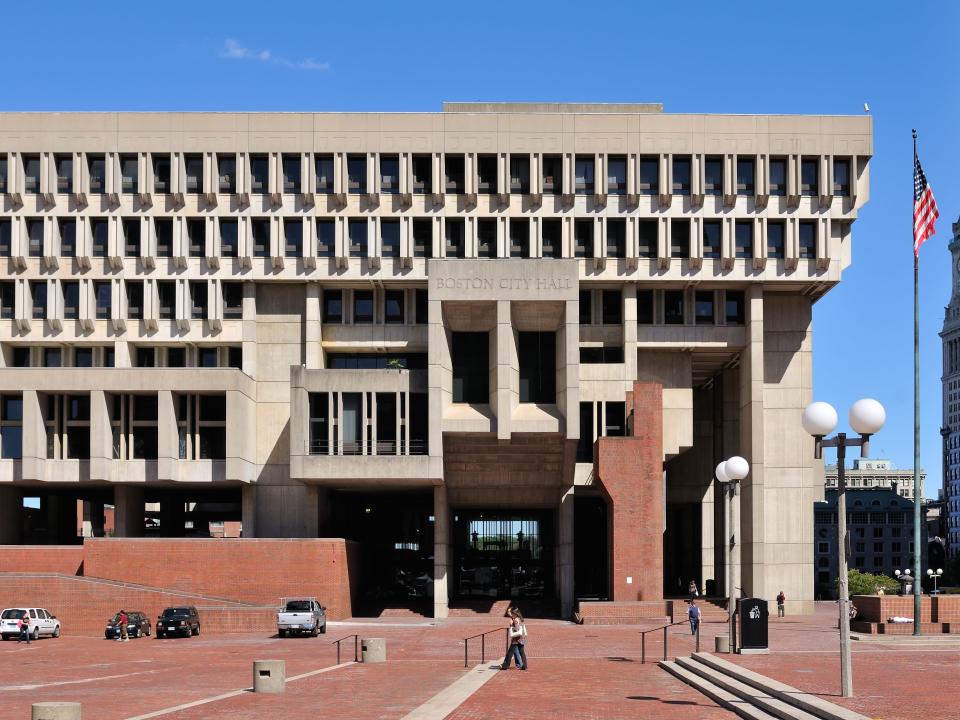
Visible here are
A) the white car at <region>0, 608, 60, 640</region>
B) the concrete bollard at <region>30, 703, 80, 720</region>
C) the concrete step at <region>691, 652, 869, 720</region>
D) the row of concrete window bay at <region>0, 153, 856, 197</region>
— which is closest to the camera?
the concrete bollard at <region>30, 703, 80, 720</region>

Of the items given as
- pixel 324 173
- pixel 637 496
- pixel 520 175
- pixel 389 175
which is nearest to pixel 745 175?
pixel 520 175

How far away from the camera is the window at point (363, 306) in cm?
6794

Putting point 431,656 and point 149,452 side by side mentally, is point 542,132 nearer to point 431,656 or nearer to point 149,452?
point 149,452

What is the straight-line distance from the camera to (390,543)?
264ft

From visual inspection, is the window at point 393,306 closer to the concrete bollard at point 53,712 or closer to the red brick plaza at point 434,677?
the red brick plaza at point 434,677

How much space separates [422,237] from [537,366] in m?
10.1

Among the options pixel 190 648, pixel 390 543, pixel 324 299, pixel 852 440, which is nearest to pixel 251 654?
pixel 190 648

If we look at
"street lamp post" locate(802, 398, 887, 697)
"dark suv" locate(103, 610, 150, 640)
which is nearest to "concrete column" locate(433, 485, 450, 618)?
"dark suv" locate(103, 610, 150, 640)

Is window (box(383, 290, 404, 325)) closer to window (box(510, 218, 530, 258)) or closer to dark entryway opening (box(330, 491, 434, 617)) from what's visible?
window (box(510, 218, 530, 258))

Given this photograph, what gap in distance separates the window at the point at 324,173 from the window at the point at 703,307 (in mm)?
21811

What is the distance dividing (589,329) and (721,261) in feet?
27.1

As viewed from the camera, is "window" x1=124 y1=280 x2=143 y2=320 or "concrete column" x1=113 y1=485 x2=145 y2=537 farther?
"window" x1=124 y1=280 x2=143 y2=320

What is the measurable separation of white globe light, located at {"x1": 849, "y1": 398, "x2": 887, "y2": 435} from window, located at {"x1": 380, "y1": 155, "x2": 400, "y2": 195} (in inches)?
1879

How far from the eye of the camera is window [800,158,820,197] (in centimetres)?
6612
